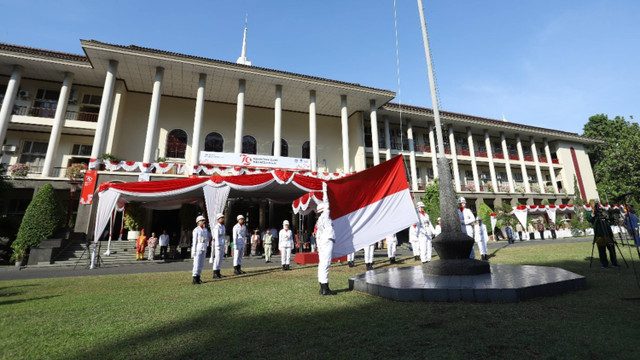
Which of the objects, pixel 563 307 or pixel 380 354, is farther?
pixel 563 307

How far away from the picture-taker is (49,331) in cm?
329

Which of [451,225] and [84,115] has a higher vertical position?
[84,115]

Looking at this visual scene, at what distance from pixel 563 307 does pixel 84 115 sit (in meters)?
25.5

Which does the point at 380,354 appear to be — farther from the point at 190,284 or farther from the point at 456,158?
the point at 456,158

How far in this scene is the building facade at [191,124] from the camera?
56.3ft

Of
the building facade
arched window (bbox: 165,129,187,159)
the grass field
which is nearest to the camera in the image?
the grass field

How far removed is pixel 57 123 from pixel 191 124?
7.79 m

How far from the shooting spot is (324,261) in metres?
4.95

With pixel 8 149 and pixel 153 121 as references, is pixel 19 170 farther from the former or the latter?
pixel 153 121

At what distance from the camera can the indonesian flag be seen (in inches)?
214

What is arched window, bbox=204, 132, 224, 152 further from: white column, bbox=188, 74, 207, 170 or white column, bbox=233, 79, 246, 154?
white column, bbox=188, 74, 207, 170

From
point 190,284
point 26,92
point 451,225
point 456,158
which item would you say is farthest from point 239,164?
point 456,158

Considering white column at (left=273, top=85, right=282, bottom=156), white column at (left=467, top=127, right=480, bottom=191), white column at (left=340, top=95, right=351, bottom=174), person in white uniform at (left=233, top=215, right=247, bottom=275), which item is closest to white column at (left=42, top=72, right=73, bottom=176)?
white column at (left=273, top=85, right=282, bottom=156)

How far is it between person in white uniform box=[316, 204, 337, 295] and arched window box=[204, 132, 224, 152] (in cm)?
1915
